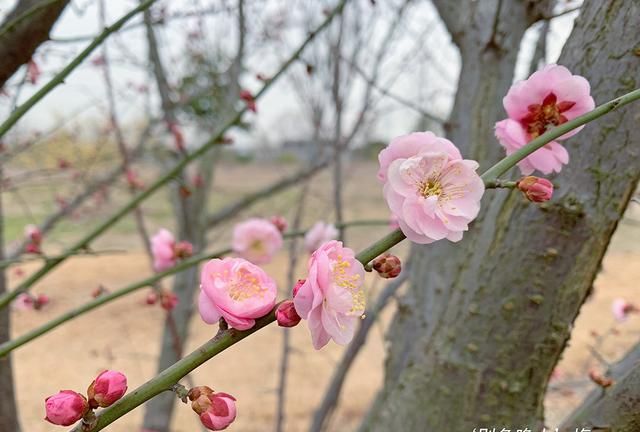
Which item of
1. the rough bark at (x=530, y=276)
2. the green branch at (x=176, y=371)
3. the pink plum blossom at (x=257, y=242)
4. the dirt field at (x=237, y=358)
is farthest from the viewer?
the dirt field at (x=237, y=358)

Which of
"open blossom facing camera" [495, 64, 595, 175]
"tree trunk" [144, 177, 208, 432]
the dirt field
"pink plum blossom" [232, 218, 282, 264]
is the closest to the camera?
"open blossom facing camera" [495, 64, 595, 175]

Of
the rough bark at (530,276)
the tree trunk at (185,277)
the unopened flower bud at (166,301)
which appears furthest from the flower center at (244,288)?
the tree trunk at (185,277)

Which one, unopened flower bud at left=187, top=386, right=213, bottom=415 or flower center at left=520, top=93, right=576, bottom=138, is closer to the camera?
unopened flower bud at left=187, top=386, right=213, bottom=415

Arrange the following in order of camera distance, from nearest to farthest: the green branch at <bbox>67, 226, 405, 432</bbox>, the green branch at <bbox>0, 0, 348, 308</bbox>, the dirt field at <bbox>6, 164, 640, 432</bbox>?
1. the green branch at <bbox>67, 226, 405, 432</bbox>
2. the green branch at <bbox>0, 0, 348, 308</bbox>
3. the dirt field at <bbox>6, 164, 640, 432</bbox>

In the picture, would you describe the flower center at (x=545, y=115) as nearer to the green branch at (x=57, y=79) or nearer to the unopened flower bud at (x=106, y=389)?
the unopened flower bud at (x=106, y=389)

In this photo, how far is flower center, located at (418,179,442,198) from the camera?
1.46ft

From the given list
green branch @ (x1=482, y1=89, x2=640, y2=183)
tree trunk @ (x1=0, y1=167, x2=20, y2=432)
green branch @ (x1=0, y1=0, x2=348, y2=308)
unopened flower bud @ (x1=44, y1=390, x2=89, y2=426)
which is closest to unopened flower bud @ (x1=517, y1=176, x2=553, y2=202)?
green branch @ (x1=482, y1=89, x2=640, y2=183)

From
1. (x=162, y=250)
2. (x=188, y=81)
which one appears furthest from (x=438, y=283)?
(x=188, y=81)

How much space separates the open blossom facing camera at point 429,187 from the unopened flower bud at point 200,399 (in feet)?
0.66

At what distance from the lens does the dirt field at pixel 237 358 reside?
4.22 m

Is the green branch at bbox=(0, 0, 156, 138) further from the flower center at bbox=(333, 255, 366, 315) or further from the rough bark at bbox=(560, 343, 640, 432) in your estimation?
the rough bark at bbox=(560, 343, 640, 432)

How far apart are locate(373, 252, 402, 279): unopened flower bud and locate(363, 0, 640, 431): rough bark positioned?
1.00 ft

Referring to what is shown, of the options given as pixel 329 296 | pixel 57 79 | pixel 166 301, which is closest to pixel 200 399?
pixel 329 296

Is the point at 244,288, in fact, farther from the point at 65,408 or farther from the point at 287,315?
the point at 65,408
